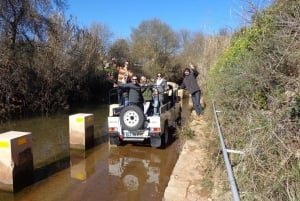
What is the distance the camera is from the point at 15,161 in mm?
7062

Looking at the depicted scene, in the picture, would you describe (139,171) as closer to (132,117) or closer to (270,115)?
(132,117)

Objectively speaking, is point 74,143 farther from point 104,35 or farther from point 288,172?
point 104,35

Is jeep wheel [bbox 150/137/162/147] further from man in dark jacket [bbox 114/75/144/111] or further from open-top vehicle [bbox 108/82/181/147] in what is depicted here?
man in dark jacket [bbox 114/75/144/111]

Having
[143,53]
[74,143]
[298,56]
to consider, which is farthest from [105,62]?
[298,56]

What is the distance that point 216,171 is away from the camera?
5.80 metres

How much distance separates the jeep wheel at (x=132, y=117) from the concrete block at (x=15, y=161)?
284cm

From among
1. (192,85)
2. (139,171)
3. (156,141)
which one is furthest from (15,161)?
(192,85)

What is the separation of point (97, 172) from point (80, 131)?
2.17 m

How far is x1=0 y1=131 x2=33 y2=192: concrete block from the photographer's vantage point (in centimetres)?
695

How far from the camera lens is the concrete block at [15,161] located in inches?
273

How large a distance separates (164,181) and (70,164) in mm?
2666

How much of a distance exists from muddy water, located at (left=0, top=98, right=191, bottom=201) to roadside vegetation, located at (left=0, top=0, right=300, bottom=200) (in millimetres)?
1400

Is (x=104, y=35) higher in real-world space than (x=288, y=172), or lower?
higher

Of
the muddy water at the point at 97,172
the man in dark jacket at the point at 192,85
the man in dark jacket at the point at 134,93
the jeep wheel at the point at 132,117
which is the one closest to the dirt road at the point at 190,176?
the muddy water at the point at 97,172
